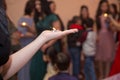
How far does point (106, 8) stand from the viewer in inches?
144

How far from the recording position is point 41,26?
2592 millimetres

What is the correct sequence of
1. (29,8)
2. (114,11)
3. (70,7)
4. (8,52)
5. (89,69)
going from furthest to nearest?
(70,7), (114,11), (89,69), (29,8), (8,52)

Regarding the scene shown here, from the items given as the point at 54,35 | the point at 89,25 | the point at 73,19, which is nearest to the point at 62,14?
the point at 73,19

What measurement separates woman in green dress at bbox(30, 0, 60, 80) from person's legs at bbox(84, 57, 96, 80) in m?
0.80

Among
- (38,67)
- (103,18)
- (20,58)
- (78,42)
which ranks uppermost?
(20,58)

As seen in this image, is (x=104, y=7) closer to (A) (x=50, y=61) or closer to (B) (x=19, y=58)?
(A) (x=50, y=61)

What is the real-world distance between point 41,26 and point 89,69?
1.05m

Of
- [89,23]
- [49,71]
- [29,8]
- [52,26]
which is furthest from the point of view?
[89,23]

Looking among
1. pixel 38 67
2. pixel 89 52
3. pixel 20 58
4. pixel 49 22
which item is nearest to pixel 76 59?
pixel 89 52

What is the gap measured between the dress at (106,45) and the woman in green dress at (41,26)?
0.73 m

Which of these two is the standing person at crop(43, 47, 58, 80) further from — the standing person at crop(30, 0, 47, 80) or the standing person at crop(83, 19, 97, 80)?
the standing person at crop(83, 19, 97, 80)

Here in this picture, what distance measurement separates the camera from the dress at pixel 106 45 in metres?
3.37

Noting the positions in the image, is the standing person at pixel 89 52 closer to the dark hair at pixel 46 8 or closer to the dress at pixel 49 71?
the dark hair at pixel 46 8

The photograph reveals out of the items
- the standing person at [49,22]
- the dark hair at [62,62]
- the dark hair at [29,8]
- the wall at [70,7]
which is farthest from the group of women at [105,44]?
the dark hair at [62,62]
